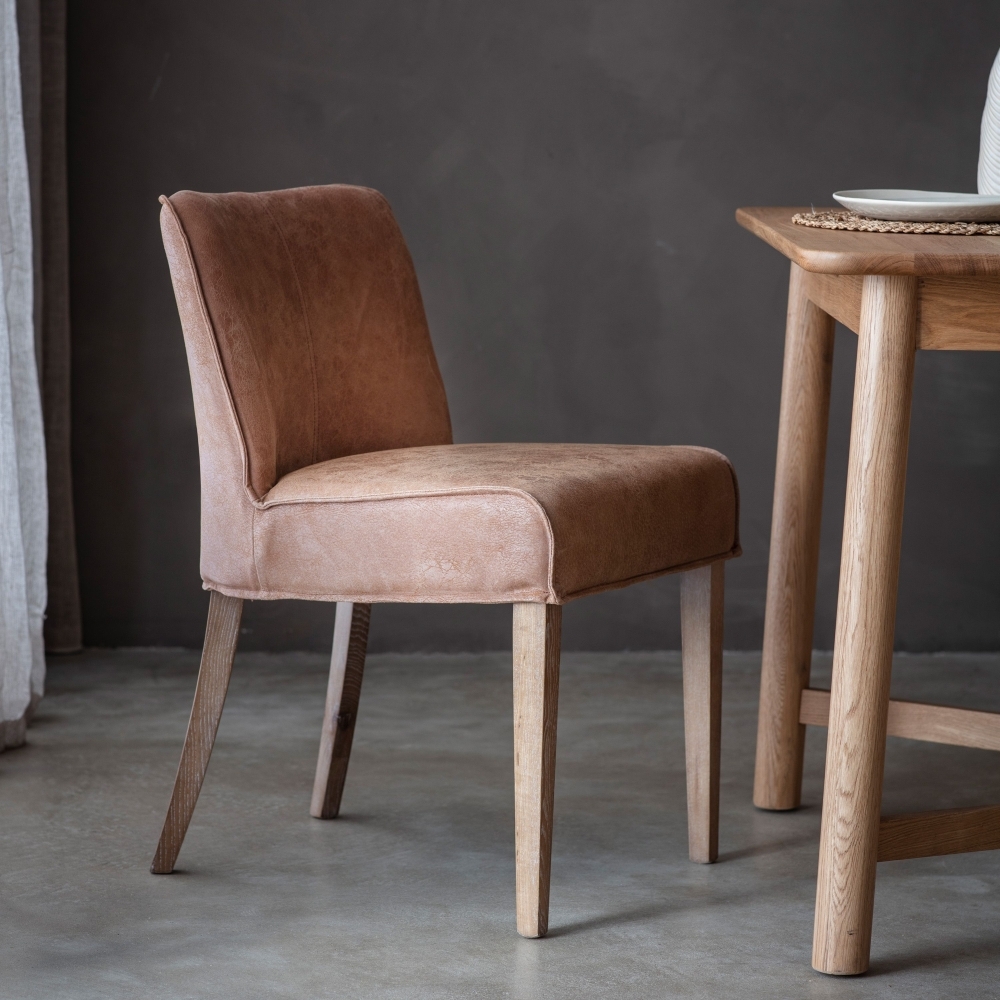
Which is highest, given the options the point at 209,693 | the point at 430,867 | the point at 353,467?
the point at 353,467

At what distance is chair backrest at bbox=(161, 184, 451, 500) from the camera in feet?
5.27

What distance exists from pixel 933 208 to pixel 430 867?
0.96 metres

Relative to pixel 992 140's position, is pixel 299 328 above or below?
below

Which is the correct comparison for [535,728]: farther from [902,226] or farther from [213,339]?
[902,226]

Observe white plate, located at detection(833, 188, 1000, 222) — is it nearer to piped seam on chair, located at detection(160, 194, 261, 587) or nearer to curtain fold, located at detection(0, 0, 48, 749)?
piped seam on chair, located at detection(160, 194, 261, 587)

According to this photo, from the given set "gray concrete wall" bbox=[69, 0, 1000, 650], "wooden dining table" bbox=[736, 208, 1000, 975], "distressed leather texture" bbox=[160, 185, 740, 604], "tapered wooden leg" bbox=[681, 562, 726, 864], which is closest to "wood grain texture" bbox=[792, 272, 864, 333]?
"wooden dining table" bbox=[736, 208, 1000, 975]

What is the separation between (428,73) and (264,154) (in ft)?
1.14

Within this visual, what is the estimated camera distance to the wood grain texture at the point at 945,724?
1.79 m

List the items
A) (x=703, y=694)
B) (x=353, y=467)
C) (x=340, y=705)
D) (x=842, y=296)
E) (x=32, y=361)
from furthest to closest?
(x=32, y=361)
(x=340, y=705)
(x=703, y=694)
(x=353, y=467)
(x=842, y=296)

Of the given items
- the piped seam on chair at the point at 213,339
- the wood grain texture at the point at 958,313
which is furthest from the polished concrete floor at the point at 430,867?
the wood grain texture at the point at 958,313

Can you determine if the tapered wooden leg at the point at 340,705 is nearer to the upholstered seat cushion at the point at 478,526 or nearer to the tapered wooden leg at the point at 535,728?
the upholstered seat cushion at the point at 478,526

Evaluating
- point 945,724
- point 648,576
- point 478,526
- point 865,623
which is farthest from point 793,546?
point 478,526

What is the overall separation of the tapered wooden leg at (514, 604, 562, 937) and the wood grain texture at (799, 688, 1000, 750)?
0.51 metres

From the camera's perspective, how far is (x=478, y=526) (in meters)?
1.49
